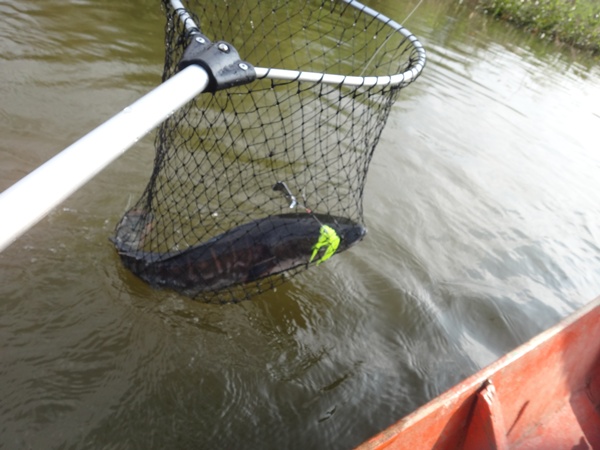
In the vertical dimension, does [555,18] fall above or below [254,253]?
above

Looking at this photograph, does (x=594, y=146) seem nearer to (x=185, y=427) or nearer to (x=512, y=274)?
(x=512, y=274)

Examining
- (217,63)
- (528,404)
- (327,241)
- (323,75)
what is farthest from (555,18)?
(217,63)

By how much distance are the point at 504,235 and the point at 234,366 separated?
11.5 ft

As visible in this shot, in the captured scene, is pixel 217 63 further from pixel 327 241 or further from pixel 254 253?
pixel 254 253

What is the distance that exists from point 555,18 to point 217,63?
18966 millimetres

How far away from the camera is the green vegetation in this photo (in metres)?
16.3

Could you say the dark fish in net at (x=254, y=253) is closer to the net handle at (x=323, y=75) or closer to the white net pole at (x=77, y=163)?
the net handle at (x=323, y=75)

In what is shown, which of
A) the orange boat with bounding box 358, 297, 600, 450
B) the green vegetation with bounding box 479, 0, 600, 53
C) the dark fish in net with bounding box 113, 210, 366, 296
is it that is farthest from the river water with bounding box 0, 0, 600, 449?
the green vegetation with bounding box 479, 0, 600, 53

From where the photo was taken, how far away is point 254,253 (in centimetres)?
302

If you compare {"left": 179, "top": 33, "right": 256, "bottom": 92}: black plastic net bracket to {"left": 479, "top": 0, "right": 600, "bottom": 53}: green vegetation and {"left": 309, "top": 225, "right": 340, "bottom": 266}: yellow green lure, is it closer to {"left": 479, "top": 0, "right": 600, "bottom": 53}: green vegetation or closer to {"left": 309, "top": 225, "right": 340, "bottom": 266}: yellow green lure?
{"left": 309, "top": 225, "right": 340, "bottom": 266}: yellow green lure

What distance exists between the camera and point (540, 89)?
9.96 metres

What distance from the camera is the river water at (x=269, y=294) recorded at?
275 centimetres

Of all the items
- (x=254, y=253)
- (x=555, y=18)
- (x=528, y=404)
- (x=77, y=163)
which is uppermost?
(x=555, y=18)

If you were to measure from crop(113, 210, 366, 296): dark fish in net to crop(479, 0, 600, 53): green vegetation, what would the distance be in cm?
1712
